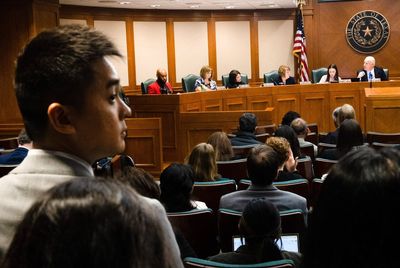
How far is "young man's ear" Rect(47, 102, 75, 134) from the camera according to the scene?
1.13m

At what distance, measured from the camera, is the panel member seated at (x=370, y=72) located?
10617 millimetres

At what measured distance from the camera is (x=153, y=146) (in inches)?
297

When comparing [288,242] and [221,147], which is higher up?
[221,147]

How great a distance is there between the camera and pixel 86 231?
30.1 inches

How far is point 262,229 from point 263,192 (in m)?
0.96

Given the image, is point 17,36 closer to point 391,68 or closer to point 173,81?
point 173,81

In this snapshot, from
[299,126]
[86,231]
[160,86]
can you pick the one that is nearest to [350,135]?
[299,126]

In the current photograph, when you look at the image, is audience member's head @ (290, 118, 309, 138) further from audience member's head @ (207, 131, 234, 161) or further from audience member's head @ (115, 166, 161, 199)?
audience member's head @ (115, 166, 161, 199)

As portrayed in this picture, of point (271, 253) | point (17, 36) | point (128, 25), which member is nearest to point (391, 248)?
point (271, 253)

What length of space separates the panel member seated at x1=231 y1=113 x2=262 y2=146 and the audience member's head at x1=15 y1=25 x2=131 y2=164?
493cm

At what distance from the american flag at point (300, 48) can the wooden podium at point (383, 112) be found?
5124 mm

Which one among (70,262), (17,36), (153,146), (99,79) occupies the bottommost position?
(153,146)

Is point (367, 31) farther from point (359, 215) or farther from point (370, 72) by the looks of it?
point (359, 215)

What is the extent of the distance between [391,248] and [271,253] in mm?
1465
